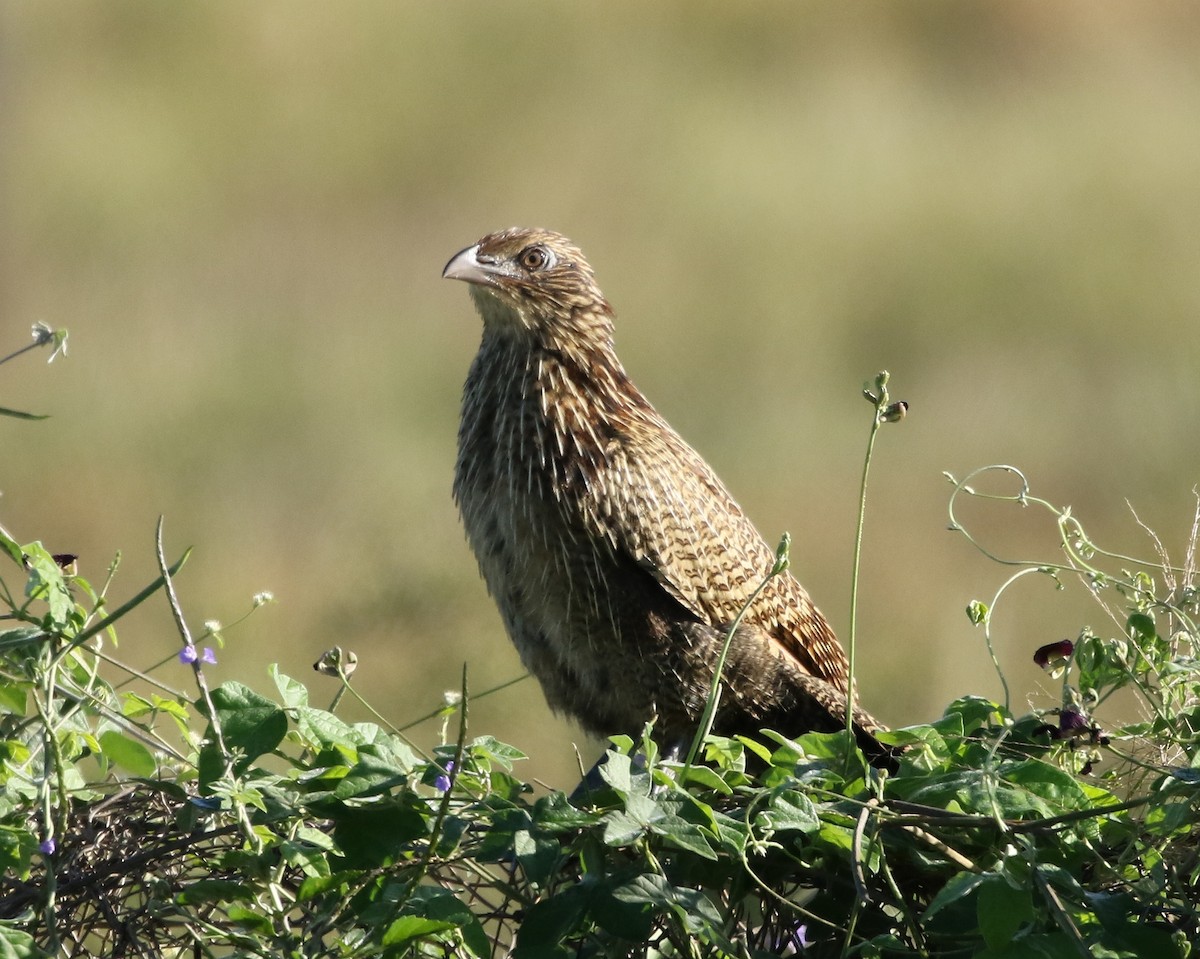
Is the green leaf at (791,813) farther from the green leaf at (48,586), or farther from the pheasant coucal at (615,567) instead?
the pheasant coucal at (615,567)

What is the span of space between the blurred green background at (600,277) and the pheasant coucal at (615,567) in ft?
Answer: 9.60

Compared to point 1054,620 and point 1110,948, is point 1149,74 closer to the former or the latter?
point 1054,620

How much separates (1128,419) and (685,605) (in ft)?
26.3

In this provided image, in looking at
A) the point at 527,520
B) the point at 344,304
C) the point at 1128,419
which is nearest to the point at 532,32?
the point at 344,304

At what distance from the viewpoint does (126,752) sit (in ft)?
8.54

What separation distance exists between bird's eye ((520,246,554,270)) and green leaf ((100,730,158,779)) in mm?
2705

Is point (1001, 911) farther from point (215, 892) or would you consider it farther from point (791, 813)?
point (215, 892)

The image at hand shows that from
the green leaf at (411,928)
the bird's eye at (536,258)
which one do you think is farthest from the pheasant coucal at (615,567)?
the green leaf at (411,928)

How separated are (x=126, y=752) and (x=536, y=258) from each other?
9.12ft

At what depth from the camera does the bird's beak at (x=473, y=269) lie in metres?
4.92

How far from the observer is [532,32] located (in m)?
18.3

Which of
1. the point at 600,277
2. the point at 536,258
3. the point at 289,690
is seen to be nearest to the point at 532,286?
the point at 536,258

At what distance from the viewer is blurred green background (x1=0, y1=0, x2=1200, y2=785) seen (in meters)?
9.62

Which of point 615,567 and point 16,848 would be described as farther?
point 615,567
